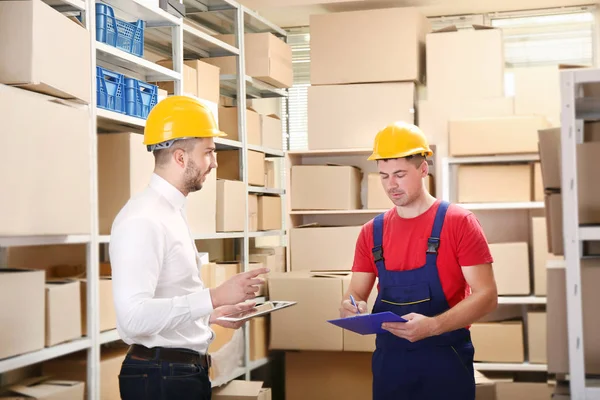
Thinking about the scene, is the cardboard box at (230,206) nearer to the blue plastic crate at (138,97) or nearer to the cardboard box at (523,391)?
the blue plastic crate at (138,97)

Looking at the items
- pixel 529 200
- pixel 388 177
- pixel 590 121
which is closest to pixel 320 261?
pixel 529 200

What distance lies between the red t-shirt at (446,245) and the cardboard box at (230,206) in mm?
1627

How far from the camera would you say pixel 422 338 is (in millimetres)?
2738

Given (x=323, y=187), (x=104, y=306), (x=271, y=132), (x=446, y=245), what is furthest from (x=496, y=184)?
(x=104, y=306)

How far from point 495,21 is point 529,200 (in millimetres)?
1700

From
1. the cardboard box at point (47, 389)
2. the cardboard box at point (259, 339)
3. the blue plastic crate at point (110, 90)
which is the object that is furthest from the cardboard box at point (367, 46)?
the cardboard box at point (47, 389)

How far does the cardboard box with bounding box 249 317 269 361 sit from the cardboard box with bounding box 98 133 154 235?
1.75 metres

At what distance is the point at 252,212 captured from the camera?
5082 millimetres

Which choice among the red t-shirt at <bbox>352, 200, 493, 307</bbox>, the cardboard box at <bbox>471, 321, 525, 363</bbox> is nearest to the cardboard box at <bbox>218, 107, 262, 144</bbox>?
the cardboard box at <bbox>471, 321, 525, 363</bbox>

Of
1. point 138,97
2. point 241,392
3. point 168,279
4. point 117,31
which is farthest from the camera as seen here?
point 241,392

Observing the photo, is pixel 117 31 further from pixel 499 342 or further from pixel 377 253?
pixel 499 342

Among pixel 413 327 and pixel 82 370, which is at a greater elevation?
pixel 413 327

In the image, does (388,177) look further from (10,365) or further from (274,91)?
(274,91)

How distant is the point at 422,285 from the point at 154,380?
41.5 inches
